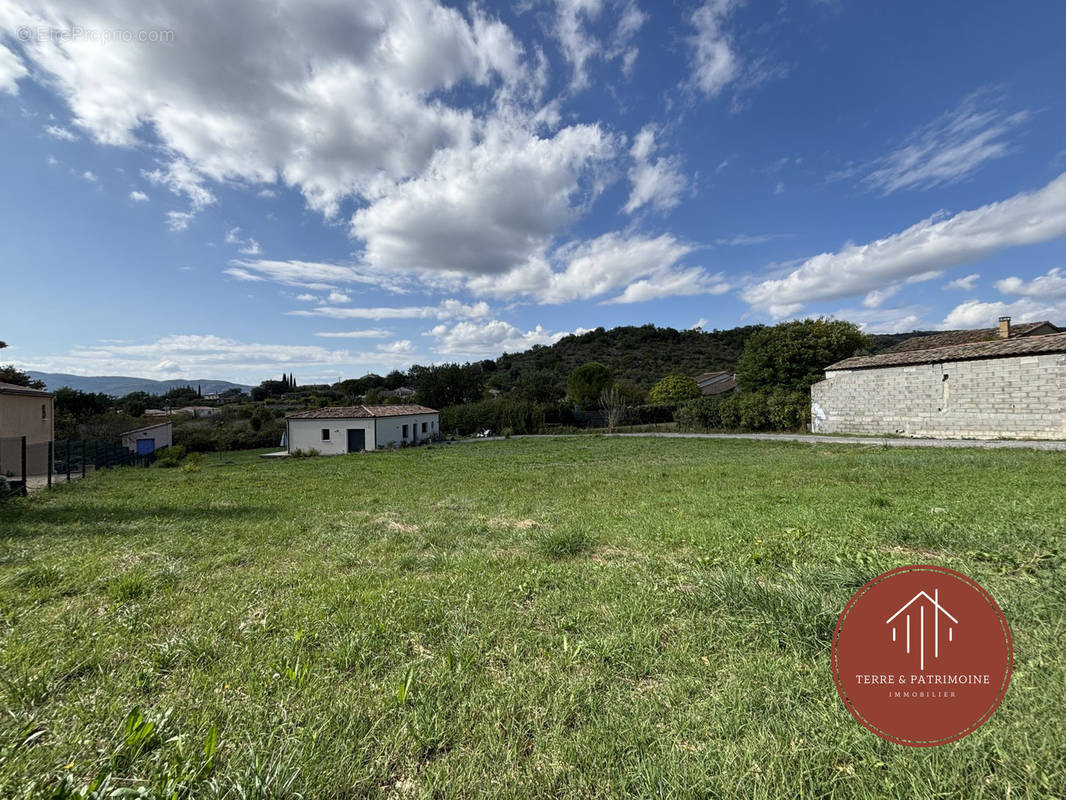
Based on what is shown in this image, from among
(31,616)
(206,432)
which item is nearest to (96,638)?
(31,616)

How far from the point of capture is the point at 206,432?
41031 millimetres

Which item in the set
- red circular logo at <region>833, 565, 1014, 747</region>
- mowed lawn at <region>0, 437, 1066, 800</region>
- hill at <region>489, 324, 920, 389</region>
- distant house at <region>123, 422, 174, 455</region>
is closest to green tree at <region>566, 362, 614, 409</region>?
hill at <region>489, 324, 920, 389</region>

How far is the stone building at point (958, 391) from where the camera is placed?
15.6m

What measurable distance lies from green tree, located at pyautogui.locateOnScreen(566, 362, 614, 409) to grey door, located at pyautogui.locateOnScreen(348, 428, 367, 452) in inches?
995

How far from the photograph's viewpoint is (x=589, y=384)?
48344 mm

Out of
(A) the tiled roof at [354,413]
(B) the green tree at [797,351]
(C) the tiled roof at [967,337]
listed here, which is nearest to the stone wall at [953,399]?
(C) the tiled roof at [967,337]

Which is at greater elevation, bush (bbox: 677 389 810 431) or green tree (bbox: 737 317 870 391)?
green tree (bbox: 737 317 870 391)

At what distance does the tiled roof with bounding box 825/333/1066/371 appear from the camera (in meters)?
15.7

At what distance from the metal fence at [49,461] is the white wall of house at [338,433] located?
9.95 m

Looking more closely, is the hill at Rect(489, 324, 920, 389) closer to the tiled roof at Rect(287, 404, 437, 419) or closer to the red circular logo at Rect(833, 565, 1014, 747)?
the tiled roof at Rect(287, 404, 437, 419)

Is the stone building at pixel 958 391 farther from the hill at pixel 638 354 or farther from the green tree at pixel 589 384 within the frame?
the hill at pixel 638 354

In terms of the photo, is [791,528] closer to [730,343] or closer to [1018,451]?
[1018,451]

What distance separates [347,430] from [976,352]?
1438 inches

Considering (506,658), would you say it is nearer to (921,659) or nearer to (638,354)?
(921,659)
